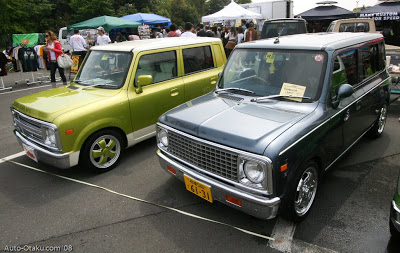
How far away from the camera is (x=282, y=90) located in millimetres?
3416

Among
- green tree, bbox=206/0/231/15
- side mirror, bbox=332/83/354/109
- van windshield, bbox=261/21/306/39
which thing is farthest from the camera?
green tree, bbox=206/0/231/15

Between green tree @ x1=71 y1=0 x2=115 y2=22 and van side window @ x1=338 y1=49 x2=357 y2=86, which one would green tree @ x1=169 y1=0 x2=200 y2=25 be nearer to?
green tree @ x1=71 y1=0 x2=115 y2=22

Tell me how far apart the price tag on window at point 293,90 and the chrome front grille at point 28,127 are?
3211 millimetres

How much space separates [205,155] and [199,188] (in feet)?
1.21

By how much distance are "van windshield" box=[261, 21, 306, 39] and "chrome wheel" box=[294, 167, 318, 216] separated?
9089mm

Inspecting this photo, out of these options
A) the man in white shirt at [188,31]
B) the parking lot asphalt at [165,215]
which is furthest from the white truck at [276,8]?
the parking lot asphalt at [165,215]

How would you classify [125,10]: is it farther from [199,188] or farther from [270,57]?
[199,188]

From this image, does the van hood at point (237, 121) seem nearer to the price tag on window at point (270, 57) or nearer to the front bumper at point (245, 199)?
the front bumper at point (245, 199)

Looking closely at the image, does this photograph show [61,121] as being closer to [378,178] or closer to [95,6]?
[378,178]

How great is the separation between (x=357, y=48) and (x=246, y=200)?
8.99 feet

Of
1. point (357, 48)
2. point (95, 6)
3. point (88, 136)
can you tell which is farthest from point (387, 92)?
point (95, 6)

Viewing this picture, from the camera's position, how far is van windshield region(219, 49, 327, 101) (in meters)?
3.32

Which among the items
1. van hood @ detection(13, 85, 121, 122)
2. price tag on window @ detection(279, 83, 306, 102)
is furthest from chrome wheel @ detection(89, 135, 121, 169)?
price tag on window @ detection(279, 83, 306, 102)

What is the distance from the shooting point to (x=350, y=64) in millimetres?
3756
